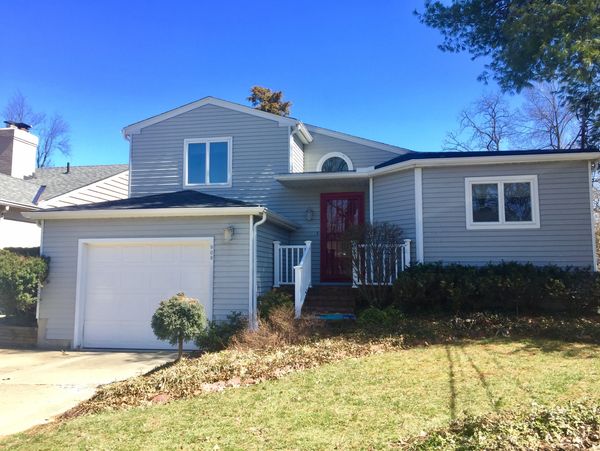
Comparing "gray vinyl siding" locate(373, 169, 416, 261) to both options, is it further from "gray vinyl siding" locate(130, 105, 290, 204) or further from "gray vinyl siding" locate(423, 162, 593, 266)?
"gray vinyl siding" locate(130, 105, 290, 204)

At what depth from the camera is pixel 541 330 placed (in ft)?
26.7

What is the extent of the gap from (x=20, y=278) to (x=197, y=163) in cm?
561

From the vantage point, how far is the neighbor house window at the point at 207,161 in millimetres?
13078

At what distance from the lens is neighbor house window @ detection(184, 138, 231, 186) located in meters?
13.1

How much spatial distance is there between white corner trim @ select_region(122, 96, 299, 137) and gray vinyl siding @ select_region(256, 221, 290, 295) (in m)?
3.40

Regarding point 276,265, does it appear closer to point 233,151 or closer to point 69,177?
point 233,151

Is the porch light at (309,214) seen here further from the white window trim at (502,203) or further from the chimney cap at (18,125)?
the chimney cap at (18,125)

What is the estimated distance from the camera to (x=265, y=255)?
10.6 m

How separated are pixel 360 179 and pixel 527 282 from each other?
4.94 metres

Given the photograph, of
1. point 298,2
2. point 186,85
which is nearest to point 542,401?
point 298,2

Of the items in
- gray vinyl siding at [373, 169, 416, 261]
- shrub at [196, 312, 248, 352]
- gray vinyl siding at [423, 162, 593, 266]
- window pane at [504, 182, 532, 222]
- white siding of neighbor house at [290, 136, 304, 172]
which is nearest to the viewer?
shrub at [196, 312, 248, 352]

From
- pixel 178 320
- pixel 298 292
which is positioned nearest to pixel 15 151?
pixel 298 292

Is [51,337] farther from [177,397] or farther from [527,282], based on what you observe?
[527,282]

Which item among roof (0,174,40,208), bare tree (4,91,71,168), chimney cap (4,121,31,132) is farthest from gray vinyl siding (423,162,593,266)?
bare tree (4,91,71,168)
